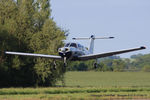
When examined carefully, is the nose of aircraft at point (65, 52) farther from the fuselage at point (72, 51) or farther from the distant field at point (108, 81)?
the distant field at point (108, 81)

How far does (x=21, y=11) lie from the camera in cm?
4603

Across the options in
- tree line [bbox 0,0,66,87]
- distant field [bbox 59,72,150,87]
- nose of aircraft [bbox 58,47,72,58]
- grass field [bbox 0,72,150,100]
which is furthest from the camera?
distant field [bbox 59,72,150,87]

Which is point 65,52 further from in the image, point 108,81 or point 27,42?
point 108,81

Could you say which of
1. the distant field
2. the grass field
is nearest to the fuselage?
the grass field

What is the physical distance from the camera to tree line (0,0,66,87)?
42.3 meters

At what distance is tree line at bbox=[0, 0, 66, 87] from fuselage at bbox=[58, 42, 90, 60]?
24.2 ft

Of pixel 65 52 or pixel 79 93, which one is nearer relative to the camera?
pixel 79 93

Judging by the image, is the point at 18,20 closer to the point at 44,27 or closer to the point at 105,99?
the point at 44,27

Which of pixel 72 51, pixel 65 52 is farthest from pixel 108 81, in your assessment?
pixel 65 52

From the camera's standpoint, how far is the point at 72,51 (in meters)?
33.8

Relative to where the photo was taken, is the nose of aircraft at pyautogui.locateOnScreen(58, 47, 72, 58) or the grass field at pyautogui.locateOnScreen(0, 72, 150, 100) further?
the nose of aircraft at pyautogui.locateOnScreen(58, 47, 72, 58)

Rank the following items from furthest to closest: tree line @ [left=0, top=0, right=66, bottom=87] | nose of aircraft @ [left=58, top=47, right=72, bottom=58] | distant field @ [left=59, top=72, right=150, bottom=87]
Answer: distant field @ [left=59, top=72, right=150, bottom=87]
tree line @ [left=0, top=0, right=66, bottom=87]
nose of aircraft @ [left=58, top=47, right=72, bottom=58]

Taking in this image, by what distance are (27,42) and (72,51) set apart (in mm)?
12005

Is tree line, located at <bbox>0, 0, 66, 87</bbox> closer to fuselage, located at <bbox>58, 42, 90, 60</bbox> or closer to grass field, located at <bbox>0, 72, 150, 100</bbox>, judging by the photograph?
grass field, located at <bbox>0, 72, 150, 100</bbox>
